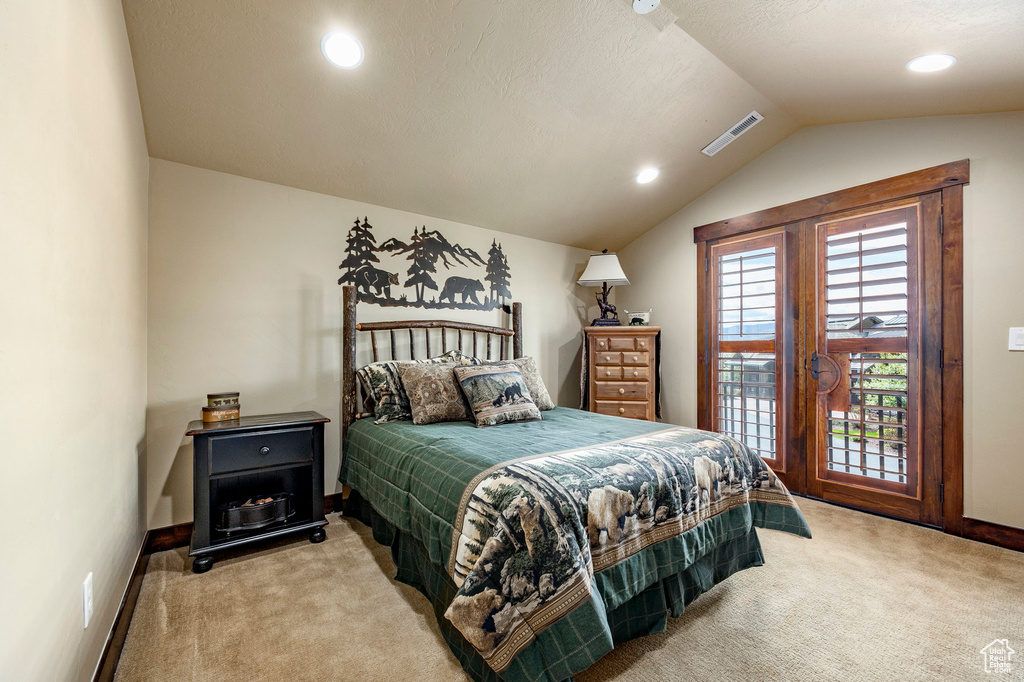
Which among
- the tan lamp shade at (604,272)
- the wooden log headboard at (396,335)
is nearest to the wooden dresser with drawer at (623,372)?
the tan lamp shade at (604,272)

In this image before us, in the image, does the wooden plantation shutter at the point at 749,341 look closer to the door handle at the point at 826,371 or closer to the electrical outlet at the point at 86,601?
the door handle at the point at 826,371

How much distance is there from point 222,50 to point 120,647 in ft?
8.08

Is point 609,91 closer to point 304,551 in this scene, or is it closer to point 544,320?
point 544,320

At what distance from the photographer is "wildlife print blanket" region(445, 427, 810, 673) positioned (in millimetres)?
1262

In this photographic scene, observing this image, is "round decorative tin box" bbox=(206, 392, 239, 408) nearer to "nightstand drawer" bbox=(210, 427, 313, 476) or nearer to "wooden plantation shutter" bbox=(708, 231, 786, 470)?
"nightstand drawer" bbox=(210, 427, 313, 476)

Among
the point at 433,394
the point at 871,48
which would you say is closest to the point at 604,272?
the point at 433,394

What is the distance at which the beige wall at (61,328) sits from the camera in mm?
837

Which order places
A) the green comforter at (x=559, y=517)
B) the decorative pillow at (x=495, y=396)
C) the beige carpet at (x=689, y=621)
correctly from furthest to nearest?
the decorative pillow at (x=495, y=396)
the beige carpet at (x=689, y=621)
the green comforter at (x=559, y=517)

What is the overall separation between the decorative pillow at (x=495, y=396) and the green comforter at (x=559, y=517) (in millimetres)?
187

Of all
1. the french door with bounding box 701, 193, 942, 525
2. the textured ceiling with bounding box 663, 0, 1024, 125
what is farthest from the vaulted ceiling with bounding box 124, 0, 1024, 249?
the french door with bounding box 701, 193, 942, 525

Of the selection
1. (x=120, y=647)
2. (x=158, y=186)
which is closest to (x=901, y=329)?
(x=120, y=647)

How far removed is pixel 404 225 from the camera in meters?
3.37

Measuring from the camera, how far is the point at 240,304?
2.73 meters

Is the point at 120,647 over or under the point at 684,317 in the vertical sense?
under
